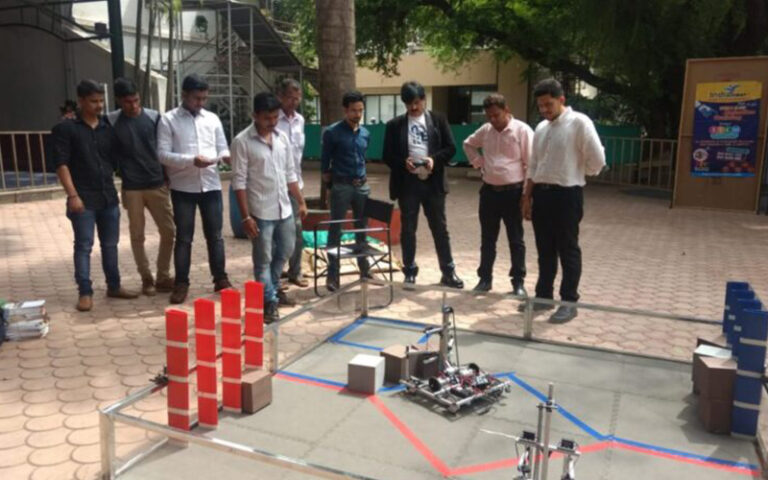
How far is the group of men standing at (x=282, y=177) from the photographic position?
5.18 metres

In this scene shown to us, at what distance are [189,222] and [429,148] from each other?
237 cm

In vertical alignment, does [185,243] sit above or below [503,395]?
above

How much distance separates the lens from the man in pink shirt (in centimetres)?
585

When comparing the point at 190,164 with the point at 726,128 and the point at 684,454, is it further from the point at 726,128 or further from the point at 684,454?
the point at 726,128

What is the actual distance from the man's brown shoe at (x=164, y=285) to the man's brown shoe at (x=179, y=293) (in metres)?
0.36

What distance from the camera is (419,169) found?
6078 mm

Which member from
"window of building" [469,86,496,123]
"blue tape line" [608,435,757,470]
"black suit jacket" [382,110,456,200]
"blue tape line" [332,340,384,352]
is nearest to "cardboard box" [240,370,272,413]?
"blue tape line" [332,340,384,352]

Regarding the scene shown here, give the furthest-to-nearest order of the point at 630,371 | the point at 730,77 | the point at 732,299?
the point at 730,77, the point at 630,371, the point at 732,299

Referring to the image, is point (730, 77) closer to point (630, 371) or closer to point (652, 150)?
A: point (652, 150)

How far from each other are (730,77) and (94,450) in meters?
11.5

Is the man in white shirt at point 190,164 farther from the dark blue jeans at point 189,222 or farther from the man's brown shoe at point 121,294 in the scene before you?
the man's brown shoe at point 121,294

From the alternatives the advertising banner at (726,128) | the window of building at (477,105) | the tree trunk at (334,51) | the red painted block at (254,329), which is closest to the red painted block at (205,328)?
the red painted block at (254,329)

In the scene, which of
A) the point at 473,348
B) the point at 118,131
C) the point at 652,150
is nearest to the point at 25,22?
the point at 118,131

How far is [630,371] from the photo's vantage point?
14.1 ft
